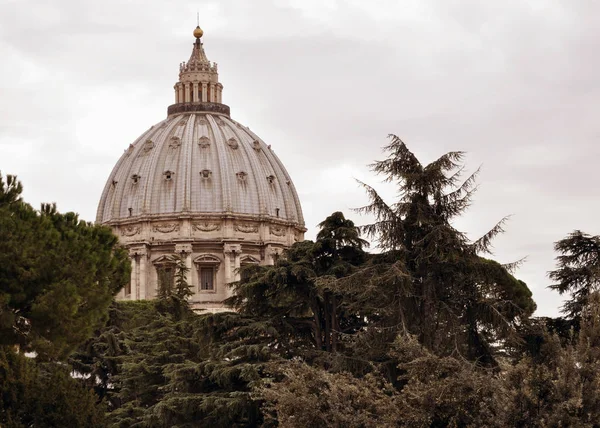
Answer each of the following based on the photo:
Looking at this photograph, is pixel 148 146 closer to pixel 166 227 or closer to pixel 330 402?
pixel 166 227

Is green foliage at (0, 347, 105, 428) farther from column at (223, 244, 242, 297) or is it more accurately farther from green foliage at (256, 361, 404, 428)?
column at (223, 244, 242, 297)

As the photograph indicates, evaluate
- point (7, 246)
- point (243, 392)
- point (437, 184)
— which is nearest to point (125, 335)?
point (243, 392)

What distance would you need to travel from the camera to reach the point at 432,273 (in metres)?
26.9

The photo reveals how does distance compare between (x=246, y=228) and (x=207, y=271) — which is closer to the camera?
(x=207, y=271)

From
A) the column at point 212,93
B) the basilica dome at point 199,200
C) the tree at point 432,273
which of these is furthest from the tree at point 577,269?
the column at point 212,93

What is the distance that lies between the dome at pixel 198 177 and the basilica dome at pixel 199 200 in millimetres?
81

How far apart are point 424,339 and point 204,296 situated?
81509 mm

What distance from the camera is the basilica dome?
10840 centimetres

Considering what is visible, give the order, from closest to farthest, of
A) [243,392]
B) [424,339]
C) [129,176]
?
[424,339], [243,392], [129,176]

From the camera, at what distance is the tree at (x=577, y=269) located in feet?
88.8

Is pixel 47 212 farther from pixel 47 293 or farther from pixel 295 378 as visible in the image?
pixel 295 378

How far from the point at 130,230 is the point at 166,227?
10.0 feet

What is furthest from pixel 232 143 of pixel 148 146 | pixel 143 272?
pixel 143 272

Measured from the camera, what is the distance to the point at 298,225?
115 meters
